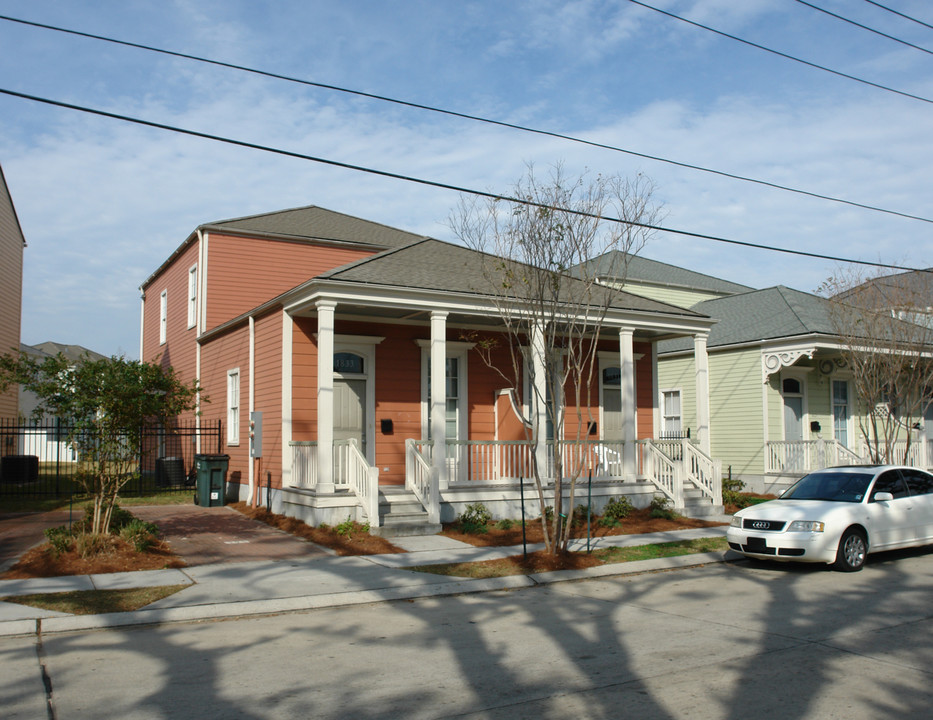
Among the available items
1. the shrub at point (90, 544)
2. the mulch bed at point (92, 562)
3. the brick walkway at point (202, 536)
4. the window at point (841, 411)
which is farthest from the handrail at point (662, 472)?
the shrub at point (90, 544)

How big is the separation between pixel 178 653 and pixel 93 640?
1113mm

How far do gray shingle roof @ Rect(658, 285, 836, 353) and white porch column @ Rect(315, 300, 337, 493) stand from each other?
1263cm

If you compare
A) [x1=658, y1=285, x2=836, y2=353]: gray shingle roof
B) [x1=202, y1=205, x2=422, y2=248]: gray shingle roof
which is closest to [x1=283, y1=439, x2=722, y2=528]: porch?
[x1=658, y1=285, x2=836, y2=353]: gray shingle roof

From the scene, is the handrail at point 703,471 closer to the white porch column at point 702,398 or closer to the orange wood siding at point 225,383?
the white porch column at point 702,398

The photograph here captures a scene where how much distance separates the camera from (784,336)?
21.2m

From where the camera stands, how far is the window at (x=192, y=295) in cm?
2267

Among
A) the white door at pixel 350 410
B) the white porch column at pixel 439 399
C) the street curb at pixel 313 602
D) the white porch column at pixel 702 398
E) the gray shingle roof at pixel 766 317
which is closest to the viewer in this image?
the street curb at pixel 313 602

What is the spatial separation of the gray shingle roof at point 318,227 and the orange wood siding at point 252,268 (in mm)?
302

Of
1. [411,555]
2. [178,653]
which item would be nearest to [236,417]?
[411,555]

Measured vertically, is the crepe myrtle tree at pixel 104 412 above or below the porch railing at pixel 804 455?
above

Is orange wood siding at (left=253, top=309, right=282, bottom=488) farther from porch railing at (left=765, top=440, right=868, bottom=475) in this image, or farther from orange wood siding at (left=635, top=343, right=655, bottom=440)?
porch railing at (left=765, top=440, right=868, bottom=475)

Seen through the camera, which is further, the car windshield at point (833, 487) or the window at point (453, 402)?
the window at point (453, 402)

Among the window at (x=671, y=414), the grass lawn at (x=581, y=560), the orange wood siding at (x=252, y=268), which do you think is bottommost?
the grass lawn at (x=581, y=560)

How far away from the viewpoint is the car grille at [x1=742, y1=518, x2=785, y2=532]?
37.6 feet
